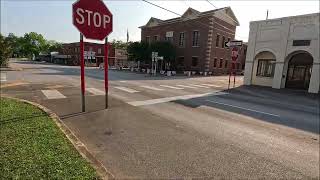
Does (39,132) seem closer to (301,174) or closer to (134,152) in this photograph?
(134,152)

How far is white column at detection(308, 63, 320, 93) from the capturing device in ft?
62.4

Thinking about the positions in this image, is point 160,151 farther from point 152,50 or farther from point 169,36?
point 169,36

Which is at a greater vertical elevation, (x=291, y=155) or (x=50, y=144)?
(x=50, y=144)

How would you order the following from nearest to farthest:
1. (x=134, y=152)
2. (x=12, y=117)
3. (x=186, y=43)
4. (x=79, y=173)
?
(x=79, y=173), (x=134, y=152), (x=12, y=117), (x=186, y=43)

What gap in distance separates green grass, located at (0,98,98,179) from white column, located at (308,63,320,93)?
813 inches

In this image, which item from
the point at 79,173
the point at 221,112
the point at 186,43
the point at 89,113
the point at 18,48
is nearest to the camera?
the point at 79,173

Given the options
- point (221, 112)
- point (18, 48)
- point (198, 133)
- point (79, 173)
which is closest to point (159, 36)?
point (221, 112)

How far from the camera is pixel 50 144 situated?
445 centimetres

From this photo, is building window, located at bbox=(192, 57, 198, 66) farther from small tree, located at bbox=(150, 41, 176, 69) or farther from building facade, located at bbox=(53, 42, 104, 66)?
building facade, located at bbox=(53, 42, 104, 66)

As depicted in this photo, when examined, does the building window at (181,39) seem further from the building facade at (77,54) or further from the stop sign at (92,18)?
the stop sign at (92,18)

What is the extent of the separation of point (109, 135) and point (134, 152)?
4.05 ft

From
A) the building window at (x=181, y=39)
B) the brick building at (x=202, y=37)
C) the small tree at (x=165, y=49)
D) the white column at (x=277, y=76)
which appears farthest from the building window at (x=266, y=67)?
the building window at (x=181, y=39)

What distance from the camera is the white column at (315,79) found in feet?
62.4

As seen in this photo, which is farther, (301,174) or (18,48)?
(18,48)
